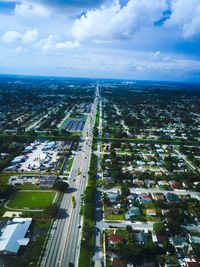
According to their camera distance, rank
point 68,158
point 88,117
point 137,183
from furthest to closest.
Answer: point 88,117, point 68,158, point 137,183

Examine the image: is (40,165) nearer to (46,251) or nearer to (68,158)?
(68,158)

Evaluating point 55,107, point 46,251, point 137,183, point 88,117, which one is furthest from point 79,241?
point 55,107

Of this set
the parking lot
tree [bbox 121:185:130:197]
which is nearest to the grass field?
the parking lot

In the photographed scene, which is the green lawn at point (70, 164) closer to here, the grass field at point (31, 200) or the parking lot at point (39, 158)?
the parking lot at point (39, 158)

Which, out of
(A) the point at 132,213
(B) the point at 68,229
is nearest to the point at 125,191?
(A) the point at 132,213

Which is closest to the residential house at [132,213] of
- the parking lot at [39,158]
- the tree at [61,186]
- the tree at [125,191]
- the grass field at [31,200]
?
the tree at [125,191]
